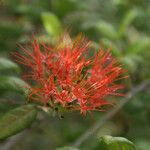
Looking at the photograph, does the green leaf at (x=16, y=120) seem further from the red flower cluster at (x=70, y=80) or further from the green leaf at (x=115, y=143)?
the green leaf at (x=115, y=143)

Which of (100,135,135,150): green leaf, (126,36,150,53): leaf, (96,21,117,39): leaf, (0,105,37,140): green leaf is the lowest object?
(100,135,135,150): green leaf

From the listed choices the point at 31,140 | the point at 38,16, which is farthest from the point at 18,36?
the point at 31,140

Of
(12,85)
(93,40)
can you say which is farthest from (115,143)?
(93,40)

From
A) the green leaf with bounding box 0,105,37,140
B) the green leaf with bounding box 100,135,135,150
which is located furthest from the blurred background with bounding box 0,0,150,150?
the green leaf with bounding box 100,135,135,150

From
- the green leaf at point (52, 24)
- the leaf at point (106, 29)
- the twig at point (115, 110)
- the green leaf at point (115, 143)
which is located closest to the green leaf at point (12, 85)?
the green leaf at point (115, 143)

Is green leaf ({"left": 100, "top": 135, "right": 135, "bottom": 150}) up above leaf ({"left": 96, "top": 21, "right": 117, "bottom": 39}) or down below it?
below

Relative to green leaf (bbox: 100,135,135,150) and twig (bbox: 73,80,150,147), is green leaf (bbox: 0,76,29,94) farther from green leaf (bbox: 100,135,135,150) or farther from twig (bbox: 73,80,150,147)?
twig (bbox: 73,80,150,147)
